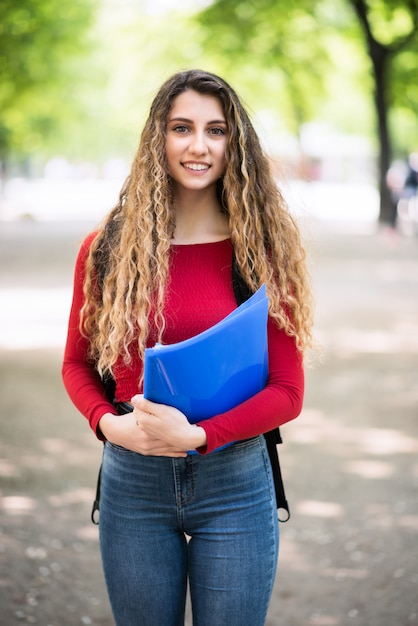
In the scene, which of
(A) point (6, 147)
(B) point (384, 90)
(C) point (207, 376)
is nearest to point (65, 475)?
(C) point (207, 376)

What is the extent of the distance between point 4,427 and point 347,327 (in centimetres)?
444

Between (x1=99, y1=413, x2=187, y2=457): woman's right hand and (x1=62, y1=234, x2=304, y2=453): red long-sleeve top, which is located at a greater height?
(x1=62, y1=234, x2=304, y2=453): red long-sleeve top

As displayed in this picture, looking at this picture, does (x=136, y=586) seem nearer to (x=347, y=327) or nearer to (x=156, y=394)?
(x=156, y=394)

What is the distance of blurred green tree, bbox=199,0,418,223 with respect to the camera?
19.1 meters

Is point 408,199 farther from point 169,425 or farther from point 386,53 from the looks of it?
point 169,425

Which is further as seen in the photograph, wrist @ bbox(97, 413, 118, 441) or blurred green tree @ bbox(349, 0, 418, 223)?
blurred green tree @ bbox(349, 0, 418, 223)

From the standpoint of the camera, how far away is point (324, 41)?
2517 cm

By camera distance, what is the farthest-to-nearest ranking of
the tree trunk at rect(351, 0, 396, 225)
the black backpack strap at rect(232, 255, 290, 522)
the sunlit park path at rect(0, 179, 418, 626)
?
the tree trunk at rect(351, 0, 396, 225)
the sunlit park path at rect(0, 179, 418, 626)
the black backpack strap at rect(232, 255, 290, 522)

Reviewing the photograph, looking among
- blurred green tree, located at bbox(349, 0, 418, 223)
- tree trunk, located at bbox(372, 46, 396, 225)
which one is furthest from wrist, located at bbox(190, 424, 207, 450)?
tree trunk, located at bbox(372, 46, 396, 225)

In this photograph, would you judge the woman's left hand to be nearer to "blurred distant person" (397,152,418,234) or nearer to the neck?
the neck

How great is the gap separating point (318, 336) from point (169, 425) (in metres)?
6.89

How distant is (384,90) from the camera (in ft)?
63.2

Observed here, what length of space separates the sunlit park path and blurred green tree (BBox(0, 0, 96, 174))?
425 inches

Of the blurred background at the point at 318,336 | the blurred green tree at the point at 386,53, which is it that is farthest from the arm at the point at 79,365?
the blurred green tree at the point at 386,53
